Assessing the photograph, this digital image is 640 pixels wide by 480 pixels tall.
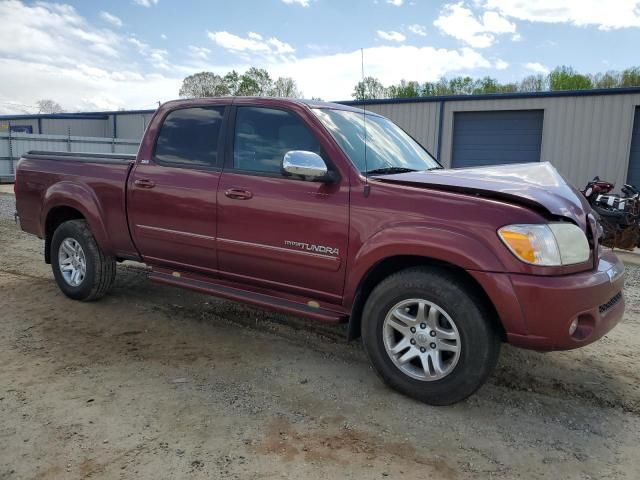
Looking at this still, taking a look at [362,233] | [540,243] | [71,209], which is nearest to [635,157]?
[540,243]

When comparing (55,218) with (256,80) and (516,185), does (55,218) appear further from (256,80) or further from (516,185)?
(256,80)

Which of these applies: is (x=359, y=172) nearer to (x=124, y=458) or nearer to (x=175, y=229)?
(x=175, y=229)

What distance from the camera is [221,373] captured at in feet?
11.9

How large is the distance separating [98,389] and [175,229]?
143cm

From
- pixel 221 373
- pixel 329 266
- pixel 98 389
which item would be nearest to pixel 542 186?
pixel 329 266

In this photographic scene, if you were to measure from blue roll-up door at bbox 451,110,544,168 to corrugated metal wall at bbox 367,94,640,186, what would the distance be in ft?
0.95

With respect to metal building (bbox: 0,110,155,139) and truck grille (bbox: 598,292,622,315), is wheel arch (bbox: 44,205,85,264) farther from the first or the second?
metal building (bbox: 0,110,155,139)

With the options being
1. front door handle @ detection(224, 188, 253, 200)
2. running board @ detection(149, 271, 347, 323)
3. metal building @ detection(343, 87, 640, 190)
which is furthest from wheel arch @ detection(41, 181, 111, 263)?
metal building @ detection(343, 87, 640, 190)

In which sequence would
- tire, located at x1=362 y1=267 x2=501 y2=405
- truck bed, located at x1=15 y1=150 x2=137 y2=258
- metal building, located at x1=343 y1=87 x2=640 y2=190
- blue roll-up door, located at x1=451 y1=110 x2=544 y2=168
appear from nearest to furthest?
1. tire, located at x1=362 y1=267 x2=501 y2=405
2. truck bed, located at x1=15 y1=150 x2=137 y2=258
3. metal building, located at x1=343 y1=87 x2=640 y2=190
4. blue roll-up door, located at x1=451 y1=110 x2=544 y2=168

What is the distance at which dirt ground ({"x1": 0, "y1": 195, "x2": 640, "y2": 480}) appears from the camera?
102 inches

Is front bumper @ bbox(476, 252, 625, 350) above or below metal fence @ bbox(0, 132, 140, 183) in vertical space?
below

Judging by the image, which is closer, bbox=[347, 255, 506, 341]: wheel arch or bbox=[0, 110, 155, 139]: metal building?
bbox=[347, 255, 506, 341]: wheel arch

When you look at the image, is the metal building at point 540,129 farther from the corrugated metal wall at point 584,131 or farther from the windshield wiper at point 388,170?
the windshield wiper at point 388,170

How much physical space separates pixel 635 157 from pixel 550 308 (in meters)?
13.2
